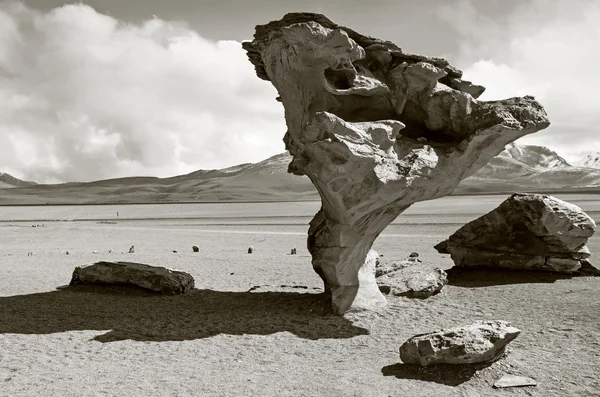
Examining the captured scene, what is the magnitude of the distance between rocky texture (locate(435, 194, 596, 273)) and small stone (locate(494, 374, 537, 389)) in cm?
773

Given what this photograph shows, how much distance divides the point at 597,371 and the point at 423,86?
5.68 m

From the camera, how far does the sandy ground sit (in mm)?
6801

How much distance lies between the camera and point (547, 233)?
13867 millimetres

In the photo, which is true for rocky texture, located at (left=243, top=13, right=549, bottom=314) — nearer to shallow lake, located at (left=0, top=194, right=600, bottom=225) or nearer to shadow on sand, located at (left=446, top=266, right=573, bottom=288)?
shadow on sand, located at (left=446, top=266, right=573, bottom=288)

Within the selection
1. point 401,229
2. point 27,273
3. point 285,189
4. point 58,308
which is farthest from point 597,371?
point 285,189

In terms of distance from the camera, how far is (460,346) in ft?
23.5

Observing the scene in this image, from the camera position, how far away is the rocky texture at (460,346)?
7148 mm

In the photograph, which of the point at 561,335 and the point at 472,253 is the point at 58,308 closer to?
the point at 561,335

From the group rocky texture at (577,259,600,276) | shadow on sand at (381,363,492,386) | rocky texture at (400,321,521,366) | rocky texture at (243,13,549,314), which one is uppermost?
rocky texture at (243,13,549,314)

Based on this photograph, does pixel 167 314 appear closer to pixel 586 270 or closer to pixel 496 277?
pixel 496 277

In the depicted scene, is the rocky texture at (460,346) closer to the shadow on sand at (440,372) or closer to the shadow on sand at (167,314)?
the shadow on sand at (440,372)

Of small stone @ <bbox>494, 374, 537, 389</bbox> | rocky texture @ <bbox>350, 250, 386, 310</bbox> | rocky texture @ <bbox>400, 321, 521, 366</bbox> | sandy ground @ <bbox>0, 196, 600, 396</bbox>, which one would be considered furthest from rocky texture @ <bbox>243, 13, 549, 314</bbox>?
small stone @ <bbox>494, 374, 537, 389</bbox>

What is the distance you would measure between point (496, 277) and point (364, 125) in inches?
272

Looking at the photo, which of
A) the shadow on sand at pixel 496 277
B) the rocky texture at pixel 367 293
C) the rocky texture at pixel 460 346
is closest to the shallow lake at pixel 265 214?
the shadow on sand at pixel 496 277
